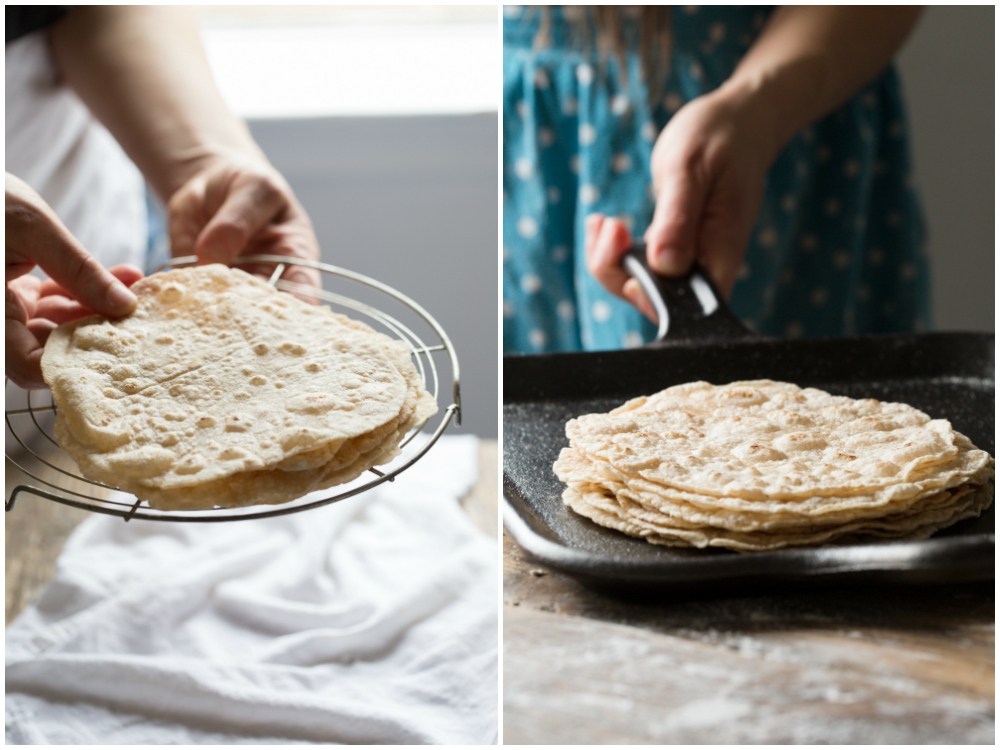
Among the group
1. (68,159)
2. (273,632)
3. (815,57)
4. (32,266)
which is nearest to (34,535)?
(273,632)

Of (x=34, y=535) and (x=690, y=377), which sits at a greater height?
(x=690, y=377)

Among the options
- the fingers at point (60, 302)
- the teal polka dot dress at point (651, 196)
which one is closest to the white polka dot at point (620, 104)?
the teal polka dot dress at point (651, 196)

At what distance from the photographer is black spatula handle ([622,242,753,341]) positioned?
120 cm

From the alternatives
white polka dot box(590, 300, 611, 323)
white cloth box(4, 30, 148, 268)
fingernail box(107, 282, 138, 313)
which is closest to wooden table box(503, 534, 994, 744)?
fingernail box(107, 282, 138, 313)

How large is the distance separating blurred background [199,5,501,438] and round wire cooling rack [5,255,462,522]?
4.4 inches

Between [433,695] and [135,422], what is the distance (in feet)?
1.95

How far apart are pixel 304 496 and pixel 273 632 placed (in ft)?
1.88

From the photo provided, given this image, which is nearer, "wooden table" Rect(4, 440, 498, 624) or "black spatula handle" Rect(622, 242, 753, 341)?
"black spatula handle" Rect(622, 242, 753, 341)

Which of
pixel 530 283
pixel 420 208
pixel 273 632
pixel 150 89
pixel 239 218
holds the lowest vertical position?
pixel 273 632

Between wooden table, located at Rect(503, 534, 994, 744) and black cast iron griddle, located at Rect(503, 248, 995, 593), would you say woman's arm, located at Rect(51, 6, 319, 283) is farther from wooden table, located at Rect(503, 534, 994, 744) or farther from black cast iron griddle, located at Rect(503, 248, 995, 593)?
wooden table, located at Rect(503, 534, 994, 744)

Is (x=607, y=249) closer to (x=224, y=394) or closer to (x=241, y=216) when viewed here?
(x=241, y=216)

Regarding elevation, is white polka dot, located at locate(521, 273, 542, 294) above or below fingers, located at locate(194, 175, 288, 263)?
below


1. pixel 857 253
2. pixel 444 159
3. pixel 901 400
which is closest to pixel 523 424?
pixel 901 400

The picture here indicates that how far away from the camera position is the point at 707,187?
4.55 ft
